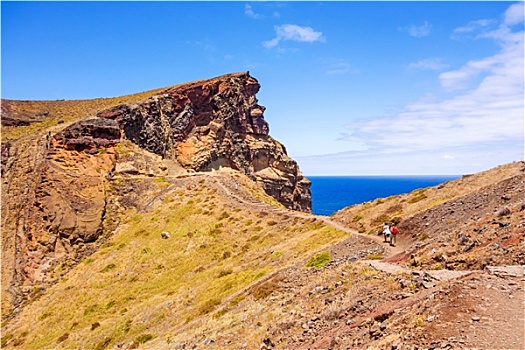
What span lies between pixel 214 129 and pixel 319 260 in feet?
216

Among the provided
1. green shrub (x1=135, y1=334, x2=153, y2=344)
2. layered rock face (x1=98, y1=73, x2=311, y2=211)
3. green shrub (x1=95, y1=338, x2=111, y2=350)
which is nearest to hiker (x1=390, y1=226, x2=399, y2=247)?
green shrub (x1=135, y1=334, x2=153, y2=344)

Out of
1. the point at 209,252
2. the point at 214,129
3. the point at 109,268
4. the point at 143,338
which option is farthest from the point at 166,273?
the point at 214,129

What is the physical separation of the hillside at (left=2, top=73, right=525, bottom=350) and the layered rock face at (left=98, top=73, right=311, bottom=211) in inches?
18.7

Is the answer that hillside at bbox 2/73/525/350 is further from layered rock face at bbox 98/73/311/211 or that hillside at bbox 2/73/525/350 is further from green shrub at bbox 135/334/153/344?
layered rock face at bbox 98/73/311/211

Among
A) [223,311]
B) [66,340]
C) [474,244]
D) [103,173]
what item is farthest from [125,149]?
[474,244]

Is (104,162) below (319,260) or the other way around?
the other way around

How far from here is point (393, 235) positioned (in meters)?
27.9

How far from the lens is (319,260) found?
2623 cm

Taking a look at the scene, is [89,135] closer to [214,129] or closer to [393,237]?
[214,129]

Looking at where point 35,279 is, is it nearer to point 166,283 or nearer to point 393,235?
point 166,283

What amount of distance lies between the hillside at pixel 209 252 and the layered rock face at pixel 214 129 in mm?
474

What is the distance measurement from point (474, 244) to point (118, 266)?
3857 centimetres

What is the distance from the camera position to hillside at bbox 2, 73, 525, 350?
12.5 m

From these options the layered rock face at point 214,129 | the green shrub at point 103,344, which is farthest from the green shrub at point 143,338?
the layered rock face at point 214,129
